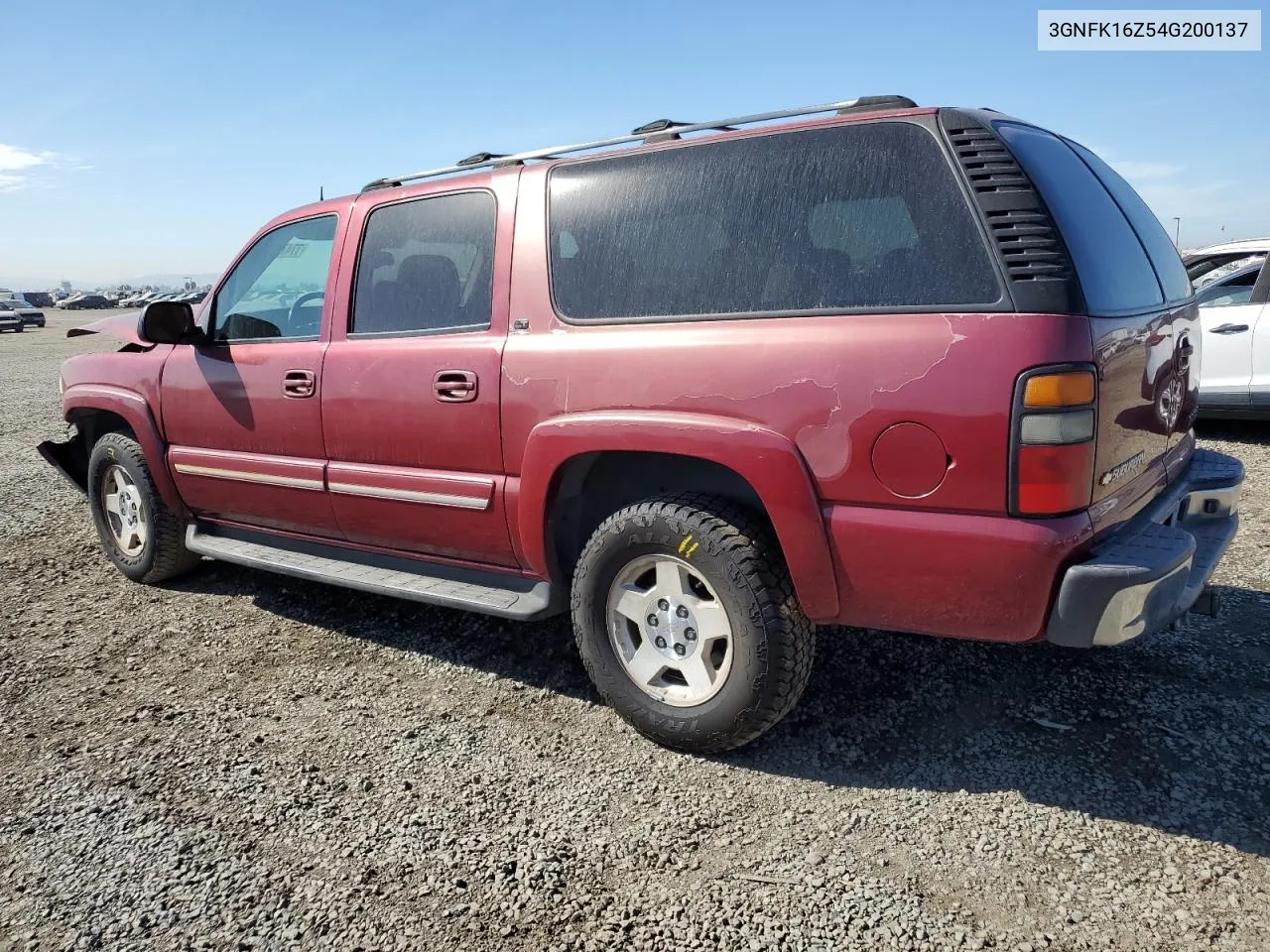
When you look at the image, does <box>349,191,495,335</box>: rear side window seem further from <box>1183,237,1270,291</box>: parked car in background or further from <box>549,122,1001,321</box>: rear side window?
<box>1183,237,1270,291</box>: parked car in background

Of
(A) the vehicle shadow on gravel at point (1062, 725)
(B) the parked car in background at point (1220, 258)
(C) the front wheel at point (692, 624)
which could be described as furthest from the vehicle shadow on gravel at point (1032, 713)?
(B) the parked car in background at point (1220, 258)

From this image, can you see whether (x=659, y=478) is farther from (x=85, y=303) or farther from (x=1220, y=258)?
(x=85, y=303)

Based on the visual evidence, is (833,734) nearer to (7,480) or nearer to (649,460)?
(649,460)

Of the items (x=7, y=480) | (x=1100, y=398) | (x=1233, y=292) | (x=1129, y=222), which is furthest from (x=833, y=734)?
(x=7, y=480)

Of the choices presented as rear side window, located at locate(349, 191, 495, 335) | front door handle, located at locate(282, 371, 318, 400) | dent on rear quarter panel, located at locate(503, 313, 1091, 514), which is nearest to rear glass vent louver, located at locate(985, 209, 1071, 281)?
dent on rear quarter panel, located at locate(503, 313, 1091, 514)

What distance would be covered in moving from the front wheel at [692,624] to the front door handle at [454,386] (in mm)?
692

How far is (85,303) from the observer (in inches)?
2601

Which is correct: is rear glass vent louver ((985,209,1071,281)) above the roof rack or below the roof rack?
below

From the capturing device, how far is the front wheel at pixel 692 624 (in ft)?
8.84

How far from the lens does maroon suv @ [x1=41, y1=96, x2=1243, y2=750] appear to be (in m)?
2.34

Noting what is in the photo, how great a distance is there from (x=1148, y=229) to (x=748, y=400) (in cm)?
168

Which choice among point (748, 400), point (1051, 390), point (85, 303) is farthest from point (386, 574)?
point (85, 303)

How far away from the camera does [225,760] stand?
9.83 feet

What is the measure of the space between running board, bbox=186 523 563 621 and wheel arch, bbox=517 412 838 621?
15 cm
